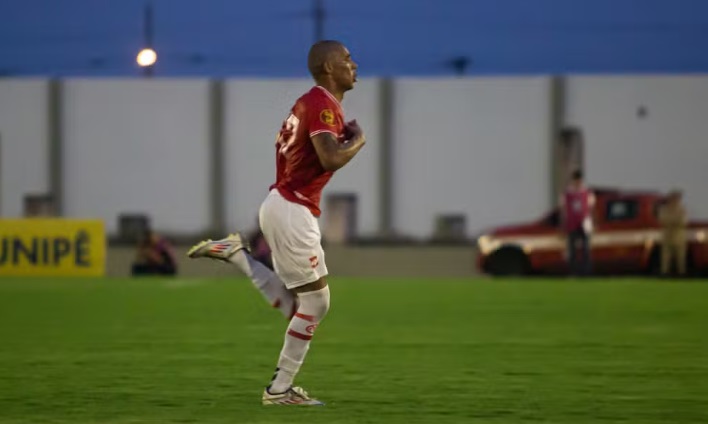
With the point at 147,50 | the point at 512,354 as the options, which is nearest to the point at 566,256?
the point at 147,50

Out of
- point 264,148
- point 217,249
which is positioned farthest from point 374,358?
point 264,148

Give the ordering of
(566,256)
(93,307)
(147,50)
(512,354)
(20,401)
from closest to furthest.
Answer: (20,401)
(512,354)
(147,50)
(93,307)
(566,256)

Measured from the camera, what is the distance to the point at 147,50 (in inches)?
715

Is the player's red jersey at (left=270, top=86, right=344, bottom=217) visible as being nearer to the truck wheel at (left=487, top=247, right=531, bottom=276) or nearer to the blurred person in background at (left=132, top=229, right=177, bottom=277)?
the blurred person in background at (left=132, top=229, right=177, bottom=277)

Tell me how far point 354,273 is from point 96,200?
11634mm

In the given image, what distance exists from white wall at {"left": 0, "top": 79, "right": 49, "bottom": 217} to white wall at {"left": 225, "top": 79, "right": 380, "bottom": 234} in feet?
19.2

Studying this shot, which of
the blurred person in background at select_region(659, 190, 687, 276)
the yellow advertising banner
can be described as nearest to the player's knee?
the yellow advertising banner

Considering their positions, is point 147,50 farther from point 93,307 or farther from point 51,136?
point 51,136

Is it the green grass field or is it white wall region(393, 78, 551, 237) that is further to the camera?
white wall region(393, 78, 551, 237)

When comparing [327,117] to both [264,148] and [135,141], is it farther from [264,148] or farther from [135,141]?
[135,141]

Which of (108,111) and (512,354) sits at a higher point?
(108,111)

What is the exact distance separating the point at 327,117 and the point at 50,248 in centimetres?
2229

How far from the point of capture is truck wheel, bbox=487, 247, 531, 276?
3200 cm

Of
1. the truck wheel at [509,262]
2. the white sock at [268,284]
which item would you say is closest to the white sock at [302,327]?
the white sock at [268,284]
